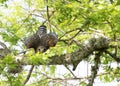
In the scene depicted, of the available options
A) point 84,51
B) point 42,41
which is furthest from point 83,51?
point 42,41

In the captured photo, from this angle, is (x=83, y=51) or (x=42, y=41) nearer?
(x=42, y=41)

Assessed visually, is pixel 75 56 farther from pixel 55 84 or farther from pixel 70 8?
pixel 55 84

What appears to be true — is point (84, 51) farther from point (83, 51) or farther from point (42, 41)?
point (42, 41)

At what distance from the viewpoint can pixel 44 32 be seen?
4461 mm

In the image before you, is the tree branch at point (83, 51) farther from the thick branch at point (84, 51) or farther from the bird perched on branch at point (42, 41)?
the bird perched on branch at point (42, 41)

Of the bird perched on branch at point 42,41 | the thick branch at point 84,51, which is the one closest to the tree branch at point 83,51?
the thick branch at point 84,51

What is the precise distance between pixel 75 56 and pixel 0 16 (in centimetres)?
221

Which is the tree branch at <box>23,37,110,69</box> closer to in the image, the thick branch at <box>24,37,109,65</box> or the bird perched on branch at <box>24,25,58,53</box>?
the thick branch at <box>24,37,109,65</box>

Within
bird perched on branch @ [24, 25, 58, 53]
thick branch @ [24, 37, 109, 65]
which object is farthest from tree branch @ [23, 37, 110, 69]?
bird perched on branch @ [24, 25, 58, 53]

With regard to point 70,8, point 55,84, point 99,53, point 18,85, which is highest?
point 70,8

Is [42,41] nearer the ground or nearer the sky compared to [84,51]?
nearer the sky

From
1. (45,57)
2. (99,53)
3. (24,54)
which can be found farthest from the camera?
(99,53)

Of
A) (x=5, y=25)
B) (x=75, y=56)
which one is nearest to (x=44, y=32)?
(x=75, y=56)

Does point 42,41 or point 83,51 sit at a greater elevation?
point 42,41
